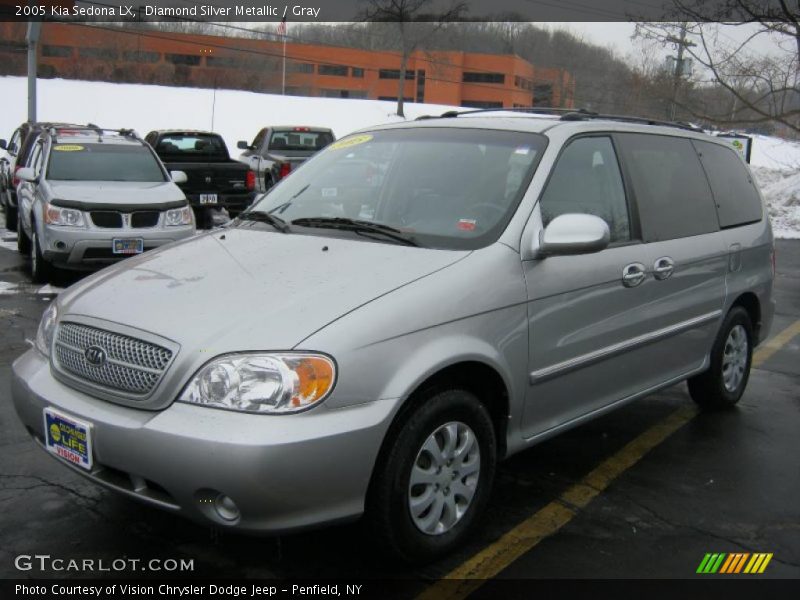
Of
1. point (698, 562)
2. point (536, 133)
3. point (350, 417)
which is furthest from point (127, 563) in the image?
point (536, 133)

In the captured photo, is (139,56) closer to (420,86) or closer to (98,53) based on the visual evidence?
(98,53)

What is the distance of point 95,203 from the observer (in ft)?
28.5

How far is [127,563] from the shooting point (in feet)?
10.2

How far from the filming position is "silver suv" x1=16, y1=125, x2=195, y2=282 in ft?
28.2

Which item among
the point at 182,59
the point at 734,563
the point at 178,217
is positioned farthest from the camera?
the point at 182,59

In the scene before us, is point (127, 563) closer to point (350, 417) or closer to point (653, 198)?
point (350, 417)

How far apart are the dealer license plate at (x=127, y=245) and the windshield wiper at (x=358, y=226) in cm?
534

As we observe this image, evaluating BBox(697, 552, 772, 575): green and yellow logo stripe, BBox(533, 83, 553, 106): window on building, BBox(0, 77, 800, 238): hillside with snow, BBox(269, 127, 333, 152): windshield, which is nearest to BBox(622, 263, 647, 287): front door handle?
BBox(697, 552, 772, 575): green and yellow logo stripe

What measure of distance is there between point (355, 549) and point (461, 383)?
2.70 feet

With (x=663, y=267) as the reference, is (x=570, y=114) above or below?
above

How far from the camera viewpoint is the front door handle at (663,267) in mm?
4247

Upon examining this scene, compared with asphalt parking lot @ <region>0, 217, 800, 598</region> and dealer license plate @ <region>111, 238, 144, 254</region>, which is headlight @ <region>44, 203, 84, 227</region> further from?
asphalt parking lot @ <region>0, 217, 800, 598</region>

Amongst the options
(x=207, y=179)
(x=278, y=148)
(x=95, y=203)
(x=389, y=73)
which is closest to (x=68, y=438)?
(x=95, y=203)

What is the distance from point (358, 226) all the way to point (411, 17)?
55233 mm
